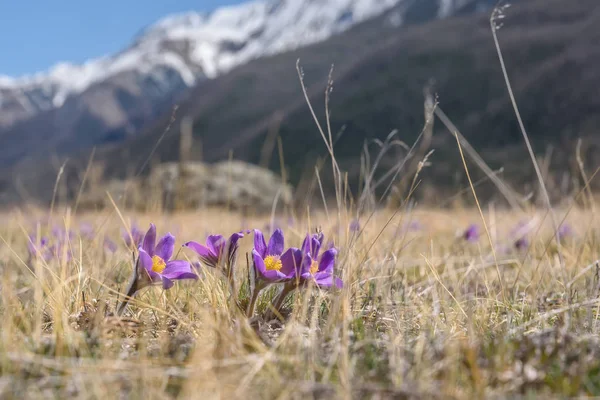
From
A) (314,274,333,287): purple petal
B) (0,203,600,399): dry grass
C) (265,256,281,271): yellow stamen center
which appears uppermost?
(265,256,281,271): yellow stamen center

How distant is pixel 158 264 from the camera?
170cm

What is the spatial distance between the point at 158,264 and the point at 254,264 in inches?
13.2

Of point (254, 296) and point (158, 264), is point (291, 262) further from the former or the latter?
point (158, 264)

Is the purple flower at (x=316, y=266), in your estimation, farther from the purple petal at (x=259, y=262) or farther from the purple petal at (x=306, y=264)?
the purple petal at (x=259, y=262)

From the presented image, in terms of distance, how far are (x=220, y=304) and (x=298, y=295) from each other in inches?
10.2

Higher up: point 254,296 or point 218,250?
point 218,250

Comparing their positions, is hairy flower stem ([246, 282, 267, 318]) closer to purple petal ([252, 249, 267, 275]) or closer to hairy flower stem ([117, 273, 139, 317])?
purple petal ([252, 249, 267, 275])

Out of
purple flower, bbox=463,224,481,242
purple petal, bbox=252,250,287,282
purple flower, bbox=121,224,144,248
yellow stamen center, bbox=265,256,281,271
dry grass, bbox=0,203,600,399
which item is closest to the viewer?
dry grass, bbox=0,203,600,399

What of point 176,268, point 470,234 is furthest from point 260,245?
point 470,234

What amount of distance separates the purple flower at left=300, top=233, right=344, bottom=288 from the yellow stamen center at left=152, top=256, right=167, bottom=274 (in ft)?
1.47

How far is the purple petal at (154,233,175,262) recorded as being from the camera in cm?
174

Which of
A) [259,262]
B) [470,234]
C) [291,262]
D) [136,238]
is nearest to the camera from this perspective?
[259,262]

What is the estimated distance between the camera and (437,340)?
4.96 ft

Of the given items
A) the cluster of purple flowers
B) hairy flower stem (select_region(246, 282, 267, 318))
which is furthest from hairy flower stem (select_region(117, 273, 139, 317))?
hairy flower stem (select_region(246, 282, 267, 318))
